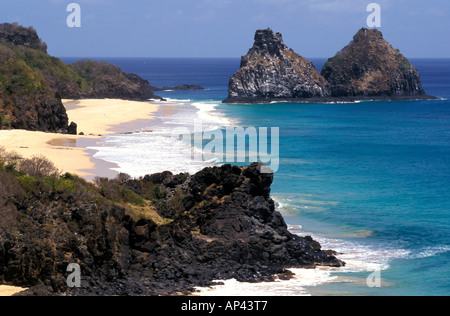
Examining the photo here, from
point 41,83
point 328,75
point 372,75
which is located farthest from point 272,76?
point 41,83

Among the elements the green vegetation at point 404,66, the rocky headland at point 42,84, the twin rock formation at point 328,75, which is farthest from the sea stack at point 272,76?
the rocky headland at point 42,84

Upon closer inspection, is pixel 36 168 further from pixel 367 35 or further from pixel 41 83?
pixel 367 35

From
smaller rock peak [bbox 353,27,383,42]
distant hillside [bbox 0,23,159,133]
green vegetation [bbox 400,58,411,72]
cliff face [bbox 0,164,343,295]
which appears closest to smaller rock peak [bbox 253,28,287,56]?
smaller rock peak [bbox 353,27,383,42]

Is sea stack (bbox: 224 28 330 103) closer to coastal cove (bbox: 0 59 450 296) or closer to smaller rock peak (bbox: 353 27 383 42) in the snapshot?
smaller rock peak (bbox: 353 27 383 42)

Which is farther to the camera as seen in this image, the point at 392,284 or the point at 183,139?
the point at 183,139

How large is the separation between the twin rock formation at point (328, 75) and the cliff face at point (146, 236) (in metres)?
79.5

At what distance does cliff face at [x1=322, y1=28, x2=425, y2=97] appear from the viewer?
111 metres

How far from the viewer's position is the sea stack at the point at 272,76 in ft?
342

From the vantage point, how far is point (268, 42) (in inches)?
4203

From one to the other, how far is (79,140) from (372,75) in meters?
75.5

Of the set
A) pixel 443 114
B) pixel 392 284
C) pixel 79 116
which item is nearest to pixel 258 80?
pixel 443 114
